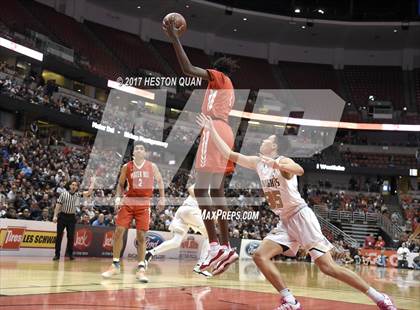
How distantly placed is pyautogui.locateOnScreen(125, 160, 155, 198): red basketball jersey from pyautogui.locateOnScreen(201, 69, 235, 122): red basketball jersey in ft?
13.1

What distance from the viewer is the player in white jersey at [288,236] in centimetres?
586

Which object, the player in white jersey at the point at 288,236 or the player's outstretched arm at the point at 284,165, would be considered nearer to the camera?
the player's outstretched arm at the point at 284,165

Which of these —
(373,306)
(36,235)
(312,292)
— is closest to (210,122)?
(373,306)

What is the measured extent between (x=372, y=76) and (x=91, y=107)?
82.8 ft

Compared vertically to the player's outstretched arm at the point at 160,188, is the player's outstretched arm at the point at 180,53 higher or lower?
higher

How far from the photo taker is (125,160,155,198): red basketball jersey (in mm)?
9383

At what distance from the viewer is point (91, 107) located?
97.8 feet

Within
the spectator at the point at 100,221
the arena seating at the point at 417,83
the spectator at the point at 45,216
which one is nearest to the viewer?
the spectator at the point at 45,216

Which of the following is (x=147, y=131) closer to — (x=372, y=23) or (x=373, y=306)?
(x=373, y=306)

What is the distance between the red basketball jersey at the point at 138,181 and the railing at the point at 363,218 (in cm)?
2332

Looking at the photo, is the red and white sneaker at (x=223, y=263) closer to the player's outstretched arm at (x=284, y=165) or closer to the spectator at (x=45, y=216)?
the player's outstretched arm at (x=284, y=165)

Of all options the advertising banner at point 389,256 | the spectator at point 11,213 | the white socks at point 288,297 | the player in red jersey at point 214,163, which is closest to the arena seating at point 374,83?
the advertising banner at point 389,256

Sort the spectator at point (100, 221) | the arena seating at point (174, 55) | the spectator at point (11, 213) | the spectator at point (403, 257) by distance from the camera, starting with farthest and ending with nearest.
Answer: the arena seating at point (174, 55) → the spectator at point (403, 257) → the spectator at point (100, 221) → the spectator at point (11, 213)

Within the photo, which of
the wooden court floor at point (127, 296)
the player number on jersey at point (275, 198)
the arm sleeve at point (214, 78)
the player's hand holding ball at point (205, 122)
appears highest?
the arm sleeve at point (214, 78)
